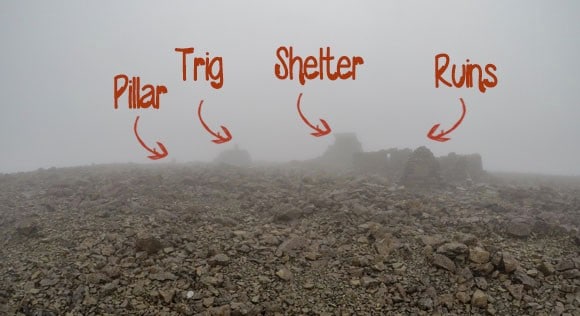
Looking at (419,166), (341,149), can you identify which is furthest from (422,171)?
(341,149)

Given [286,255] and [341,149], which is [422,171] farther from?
[341,149]

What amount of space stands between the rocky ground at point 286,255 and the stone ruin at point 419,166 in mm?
3371

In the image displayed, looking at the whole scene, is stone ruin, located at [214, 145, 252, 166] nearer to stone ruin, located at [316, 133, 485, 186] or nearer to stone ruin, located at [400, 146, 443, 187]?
stone ruin, located at [316, 133, 485, 186]

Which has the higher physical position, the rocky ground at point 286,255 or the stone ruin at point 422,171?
the stone ruin at point 422,171

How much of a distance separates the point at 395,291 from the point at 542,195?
9968mm

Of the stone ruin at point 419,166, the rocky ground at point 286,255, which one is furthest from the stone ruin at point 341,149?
the rocky ground at point 286,255

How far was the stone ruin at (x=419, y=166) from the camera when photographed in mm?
15828

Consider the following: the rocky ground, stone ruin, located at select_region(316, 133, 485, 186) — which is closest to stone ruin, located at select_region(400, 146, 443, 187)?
stone ruin, located at select_region(316, 133, 485, 186)

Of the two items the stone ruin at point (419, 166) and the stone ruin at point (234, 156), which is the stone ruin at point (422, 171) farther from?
the stone ruin at point (234, 156)

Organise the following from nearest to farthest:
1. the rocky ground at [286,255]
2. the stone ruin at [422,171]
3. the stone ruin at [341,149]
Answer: the rocky ground at [286,255], the stone ruin at [422,171], the stone ruin at [341,149]

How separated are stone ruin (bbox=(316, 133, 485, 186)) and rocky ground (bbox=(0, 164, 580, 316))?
11.1ft

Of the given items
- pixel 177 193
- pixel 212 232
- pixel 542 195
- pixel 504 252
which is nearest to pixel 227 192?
pixel 177 193

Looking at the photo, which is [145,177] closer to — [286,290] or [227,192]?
[227,192]

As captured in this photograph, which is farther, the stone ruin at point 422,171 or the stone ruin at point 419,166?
the stone ruin at point 419,166
